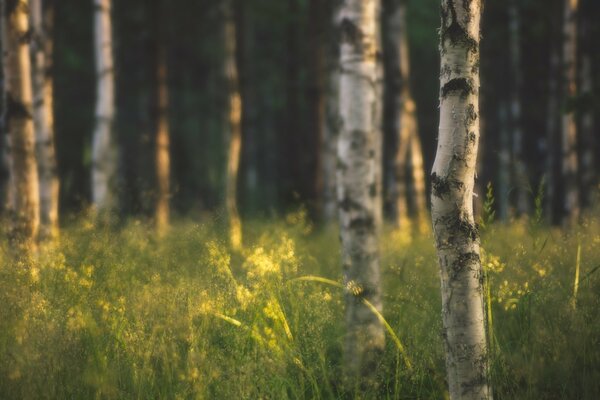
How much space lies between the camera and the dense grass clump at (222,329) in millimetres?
3775

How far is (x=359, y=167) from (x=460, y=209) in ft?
6.22

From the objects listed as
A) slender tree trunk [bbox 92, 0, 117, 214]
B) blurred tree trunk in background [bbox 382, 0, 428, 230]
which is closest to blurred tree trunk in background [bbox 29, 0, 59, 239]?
slender tree trunk [bbox 92, 0, 117, 214]

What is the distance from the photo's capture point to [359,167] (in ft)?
18.2

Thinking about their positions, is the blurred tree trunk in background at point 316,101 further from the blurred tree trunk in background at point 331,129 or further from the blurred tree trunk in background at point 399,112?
the blurred tree trunk in background at point 399,112

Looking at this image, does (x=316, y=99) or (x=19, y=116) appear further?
(x=316, y=99)

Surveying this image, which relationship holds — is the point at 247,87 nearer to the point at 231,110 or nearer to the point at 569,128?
the point at 231,110

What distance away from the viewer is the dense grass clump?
378 cm

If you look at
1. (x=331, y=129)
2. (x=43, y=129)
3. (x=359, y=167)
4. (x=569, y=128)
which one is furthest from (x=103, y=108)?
(x=569, y=128)

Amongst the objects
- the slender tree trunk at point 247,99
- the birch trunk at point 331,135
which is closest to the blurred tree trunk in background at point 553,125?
the birch trunk at point 331,135

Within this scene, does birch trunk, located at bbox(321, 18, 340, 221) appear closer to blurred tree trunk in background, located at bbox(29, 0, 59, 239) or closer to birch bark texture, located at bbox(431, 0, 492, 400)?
blurred tree trunk in background, located at bbox(29, 0, 59, 239)

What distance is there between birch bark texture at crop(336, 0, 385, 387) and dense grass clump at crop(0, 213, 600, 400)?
0.18 meters

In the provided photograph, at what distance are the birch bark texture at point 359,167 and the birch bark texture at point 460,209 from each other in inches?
54.1

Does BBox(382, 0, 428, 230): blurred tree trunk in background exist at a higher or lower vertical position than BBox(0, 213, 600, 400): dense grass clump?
higher

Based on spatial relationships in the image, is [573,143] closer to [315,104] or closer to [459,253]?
[315,104]
